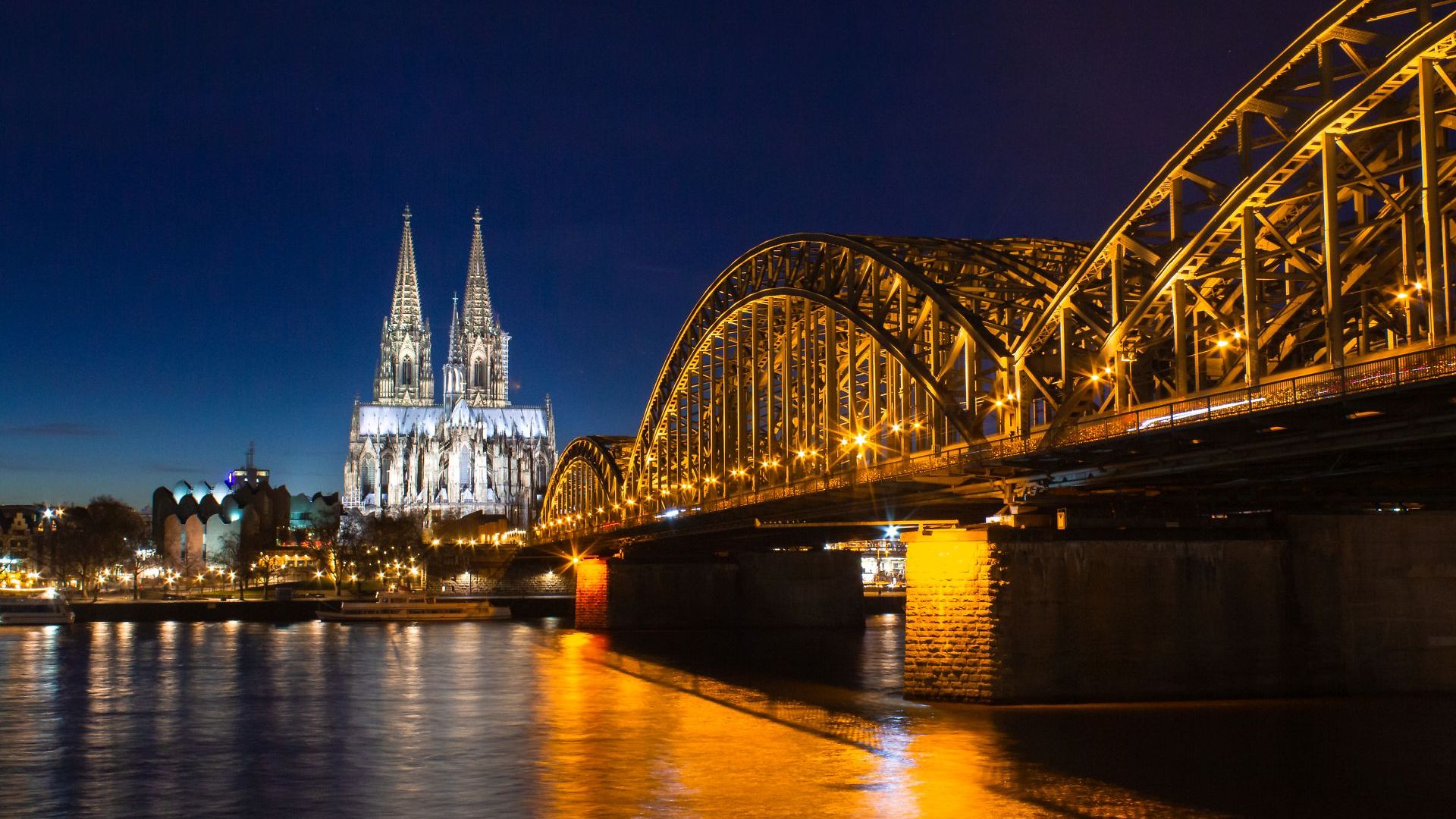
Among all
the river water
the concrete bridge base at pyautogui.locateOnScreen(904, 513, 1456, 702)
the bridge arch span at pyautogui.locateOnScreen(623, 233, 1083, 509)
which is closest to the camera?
the river water

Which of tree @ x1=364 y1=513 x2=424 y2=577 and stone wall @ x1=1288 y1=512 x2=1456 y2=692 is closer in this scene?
stone wall @ x1=1288 y1=512 x2=1456 y2=692

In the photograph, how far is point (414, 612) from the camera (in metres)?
137

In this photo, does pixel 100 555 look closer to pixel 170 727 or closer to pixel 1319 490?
pixel 170 727

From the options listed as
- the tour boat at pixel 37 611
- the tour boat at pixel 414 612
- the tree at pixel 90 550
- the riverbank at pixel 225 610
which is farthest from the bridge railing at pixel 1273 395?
the tree at pixel 90 550

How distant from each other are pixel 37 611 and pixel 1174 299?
11573cm

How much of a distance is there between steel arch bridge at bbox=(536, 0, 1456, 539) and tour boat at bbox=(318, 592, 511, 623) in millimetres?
50350

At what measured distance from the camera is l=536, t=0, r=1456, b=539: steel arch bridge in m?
37.8

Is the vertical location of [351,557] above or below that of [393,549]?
below

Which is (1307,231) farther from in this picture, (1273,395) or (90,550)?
(90,550)

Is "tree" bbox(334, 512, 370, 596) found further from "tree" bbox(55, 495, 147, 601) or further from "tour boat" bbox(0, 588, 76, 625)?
"tour boat" bbox(0, 588, 76, 625)

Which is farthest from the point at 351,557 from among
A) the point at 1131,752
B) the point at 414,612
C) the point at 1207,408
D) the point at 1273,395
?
the point at 1273,395

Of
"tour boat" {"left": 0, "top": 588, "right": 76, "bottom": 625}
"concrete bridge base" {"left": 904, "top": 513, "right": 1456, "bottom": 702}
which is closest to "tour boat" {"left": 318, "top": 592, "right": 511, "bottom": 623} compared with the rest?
"tour boat" {"left": 0, "top": 588, "right": 76, "bottom": 625}

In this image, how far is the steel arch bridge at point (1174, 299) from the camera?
124 ft

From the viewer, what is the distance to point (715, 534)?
9338 cm
